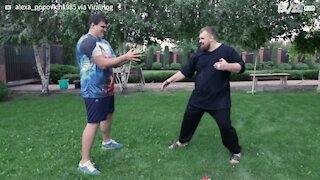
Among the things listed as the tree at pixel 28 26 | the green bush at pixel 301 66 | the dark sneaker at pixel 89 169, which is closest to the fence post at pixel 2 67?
the tree at pixel 28 26

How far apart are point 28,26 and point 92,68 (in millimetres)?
6775

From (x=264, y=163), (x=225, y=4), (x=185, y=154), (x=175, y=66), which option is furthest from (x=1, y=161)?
(x=175, y=66)

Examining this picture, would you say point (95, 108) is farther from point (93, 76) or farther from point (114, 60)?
point (114, 60)

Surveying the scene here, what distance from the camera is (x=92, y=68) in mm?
3293

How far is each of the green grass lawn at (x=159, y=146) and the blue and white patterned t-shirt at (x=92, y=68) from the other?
854 mm

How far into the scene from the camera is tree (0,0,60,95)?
9.08m

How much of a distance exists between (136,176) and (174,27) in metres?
6.77

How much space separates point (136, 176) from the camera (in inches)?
131

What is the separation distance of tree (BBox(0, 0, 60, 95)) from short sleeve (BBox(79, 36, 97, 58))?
21.1 ft

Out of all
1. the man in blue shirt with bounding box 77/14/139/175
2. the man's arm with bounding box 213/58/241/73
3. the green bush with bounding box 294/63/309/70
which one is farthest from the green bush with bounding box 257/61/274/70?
the man in blue shirt with bounding box 77/14/139/175

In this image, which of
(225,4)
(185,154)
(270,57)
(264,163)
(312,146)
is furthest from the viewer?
(270,57)

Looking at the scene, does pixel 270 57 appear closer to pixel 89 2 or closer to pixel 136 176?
pixel 89 2

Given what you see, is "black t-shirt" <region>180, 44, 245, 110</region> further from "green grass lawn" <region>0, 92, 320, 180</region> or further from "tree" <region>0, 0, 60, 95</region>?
"tree" <region>0, 0, 60, 95</region>

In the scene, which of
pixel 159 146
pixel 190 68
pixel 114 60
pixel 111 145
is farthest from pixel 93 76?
pixel 159 146
